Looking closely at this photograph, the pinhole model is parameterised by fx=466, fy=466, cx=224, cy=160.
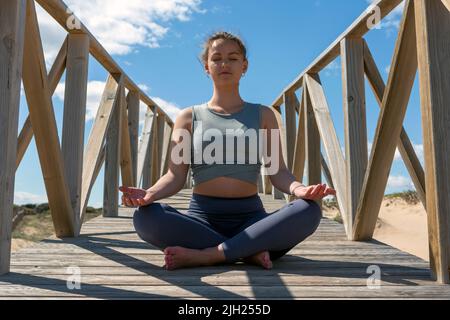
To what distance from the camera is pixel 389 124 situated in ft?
6.75

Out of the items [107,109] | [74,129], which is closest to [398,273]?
[74,129]

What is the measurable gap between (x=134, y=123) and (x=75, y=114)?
6.50 ft

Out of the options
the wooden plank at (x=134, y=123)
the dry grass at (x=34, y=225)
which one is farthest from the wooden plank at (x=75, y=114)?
the dry grass at (x=34, y=225)

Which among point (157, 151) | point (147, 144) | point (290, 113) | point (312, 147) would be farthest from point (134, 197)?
point (157, 151)

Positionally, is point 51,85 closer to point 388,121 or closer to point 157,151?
point 388,121

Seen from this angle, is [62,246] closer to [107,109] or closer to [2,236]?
[2,236]

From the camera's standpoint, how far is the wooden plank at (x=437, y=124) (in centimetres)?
159

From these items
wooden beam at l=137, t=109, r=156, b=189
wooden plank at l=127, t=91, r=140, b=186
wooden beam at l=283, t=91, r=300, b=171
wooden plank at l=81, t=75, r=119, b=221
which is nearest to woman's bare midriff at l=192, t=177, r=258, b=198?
wooden plank at l=81, t=75, r=119, b=221

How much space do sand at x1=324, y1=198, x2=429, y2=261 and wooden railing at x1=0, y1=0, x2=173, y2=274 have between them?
885 cm

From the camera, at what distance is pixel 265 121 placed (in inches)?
86.0

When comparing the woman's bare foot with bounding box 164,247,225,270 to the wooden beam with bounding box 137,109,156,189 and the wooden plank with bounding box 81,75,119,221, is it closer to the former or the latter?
the wooden plank with bounding box 81,75,119,221

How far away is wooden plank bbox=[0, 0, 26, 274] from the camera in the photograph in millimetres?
1707
